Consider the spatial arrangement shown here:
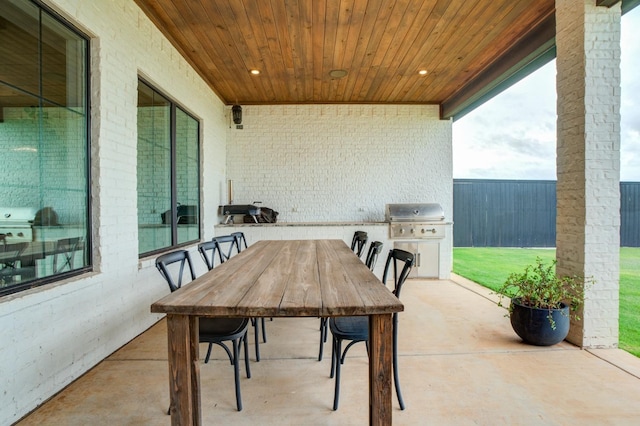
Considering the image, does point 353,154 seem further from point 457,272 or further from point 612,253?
point 612,253

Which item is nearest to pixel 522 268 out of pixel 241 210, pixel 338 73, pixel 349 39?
pixel 338 73

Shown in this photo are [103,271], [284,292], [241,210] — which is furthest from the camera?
[241,210]

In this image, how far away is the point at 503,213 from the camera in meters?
7.93

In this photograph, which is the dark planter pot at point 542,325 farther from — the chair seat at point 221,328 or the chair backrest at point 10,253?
the chair backrest at point 10,253

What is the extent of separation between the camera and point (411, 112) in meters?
5.50

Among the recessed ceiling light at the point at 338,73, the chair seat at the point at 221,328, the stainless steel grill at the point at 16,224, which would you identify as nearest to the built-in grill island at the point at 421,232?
the recessed ceiling light at the point at 338,73

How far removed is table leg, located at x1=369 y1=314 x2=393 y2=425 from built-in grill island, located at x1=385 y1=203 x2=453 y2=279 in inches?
149

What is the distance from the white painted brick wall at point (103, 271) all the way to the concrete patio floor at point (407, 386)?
0.18 m

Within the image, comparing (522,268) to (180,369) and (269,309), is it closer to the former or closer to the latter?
(269,309)

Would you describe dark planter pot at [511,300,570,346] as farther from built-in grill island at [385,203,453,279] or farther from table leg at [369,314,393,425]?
built-in grill island at [385,203,453,279]

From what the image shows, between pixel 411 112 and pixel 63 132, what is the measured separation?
496 cm

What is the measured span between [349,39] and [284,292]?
3.00m

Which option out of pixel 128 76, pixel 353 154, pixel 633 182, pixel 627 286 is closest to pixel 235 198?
pixel 353 154

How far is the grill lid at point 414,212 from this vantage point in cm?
499
